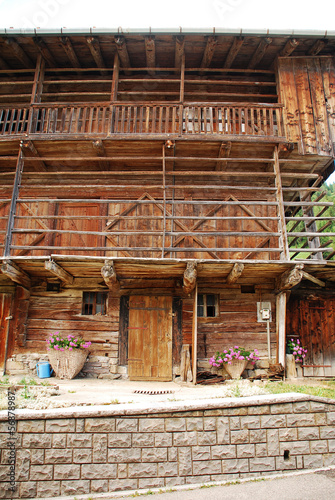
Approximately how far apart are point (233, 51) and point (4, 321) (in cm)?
958

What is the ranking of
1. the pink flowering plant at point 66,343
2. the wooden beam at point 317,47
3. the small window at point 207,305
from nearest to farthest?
the pink flowering plant at point 66,343 < the wooden beam at point 317,47 < the small window at point 207,305

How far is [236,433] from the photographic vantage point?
5.41m

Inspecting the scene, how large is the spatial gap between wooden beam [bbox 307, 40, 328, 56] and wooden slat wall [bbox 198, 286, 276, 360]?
6787 mm

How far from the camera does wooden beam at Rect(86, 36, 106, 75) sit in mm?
9797

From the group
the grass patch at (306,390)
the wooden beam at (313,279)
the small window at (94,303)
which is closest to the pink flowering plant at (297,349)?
the wooden beam at (313,279)

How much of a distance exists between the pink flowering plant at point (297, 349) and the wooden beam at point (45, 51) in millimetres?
10312

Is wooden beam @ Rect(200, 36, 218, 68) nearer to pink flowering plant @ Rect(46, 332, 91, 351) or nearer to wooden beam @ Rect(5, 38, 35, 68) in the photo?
wooden beam @ Rect(5, 38, 35, 68)

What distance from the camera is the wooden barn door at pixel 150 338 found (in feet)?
31.2

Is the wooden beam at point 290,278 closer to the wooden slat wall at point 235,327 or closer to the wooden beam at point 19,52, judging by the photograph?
the wooden slat wall at point 235,327

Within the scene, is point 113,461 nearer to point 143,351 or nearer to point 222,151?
point 143,351

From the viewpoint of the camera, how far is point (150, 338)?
9750 millimetres

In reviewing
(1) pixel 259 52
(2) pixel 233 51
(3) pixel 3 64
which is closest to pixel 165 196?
(2) pixel 233 51

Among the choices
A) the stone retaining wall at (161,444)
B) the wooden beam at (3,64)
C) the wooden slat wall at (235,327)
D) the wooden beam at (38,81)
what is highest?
the wooden beam at (3,64)

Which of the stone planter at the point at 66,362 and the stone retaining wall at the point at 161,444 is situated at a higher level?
the stone planter at the point at 66,362
